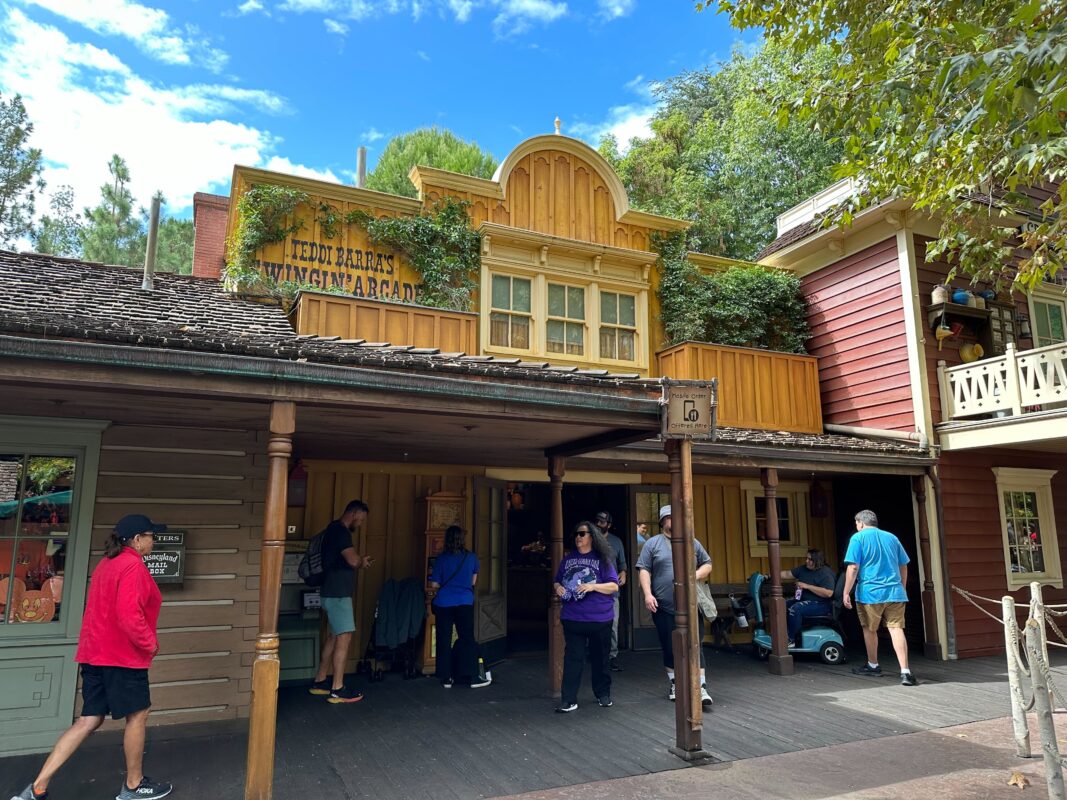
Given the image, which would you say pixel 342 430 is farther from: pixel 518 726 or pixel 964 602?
pixel 964 602

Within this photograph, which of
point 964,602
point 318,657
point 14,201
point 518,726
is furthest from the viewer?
Result: point 14,201

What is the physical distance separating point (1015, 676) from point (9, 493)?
7.67 meters

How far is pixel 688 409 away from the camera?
539 centimetres

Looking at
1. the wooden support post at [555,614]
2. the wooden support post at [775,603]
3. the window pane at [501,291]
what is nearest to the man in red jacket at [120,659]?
the wooden support post at [555,614]

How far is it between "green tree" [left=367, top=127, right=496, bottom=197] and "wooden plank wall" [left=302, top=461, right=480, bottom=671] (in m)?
19.7

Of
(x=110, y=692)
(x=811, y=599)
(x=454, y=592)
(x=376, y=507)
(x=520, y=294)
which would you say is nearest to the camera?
(x=110, y=692)

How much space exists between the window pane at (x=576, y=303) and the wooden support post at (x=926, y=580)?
5.55m

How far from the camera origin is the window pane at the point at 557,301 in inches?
437

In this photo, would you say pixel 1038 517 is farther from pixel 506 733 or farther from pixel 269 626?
pixel 269 626

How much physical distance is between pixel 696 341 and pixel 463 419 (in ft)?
23.3

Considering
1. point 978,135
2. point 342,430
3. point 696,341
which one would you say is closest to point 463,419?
point 342,430

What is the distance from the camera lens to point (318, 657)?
7.57m

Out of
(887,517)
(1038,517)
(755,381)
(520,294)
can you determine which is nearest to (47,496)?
(520,294)

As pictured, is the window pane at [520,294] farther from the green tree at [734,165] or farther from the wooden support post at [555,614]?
the green tree at [734,165]
